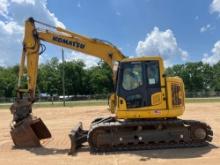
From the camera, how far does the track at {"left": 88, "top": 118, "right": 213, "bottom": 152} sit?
1452cm

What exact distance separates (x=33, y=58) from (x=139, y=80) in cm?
423

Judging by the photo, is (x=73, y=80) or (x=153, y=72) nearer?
(x=153, y=72)

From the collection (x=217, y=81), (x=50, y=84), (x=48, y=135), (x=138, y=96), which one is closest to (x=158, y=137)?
(x=138, y=96)

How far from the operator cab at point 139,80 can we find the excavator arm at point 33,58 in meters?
1.31

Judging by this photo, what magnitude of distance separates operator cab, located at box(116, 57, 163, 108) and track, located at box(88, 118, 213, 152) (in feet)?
2.33

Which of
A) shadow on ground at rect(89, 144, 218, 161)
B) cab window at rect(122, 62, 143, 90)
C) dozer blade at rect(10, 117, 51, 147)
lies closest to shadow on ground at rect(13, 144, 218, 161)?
shadow on ground at rect(89, 144, 218, 161)

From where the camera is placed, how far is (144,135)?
47.7 ft

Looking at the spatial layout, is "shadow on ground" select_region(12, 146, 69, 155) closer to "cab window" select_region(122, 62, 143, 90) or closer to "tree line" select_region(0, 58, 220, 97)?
"cab window" select_region(122, 62, 143, 90)

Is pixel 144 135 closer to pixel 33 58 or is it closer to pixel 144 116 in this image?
pixel 144 116

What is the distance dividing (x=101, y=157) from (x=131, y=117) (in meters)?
1.87

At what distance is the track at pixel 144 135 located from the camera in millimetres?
14523

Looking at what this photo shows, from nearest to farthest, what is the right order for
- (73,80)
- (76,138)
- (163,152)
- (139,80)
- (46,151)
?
(163,152) < (139,80) < (76,138) < (46,151) < (73,80)

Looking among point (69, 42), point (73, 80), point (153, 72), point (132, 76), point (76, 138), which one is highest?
point (73, 80)

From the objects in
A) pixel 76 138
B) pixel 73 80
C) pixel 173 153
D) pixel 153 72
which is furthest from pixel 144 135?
pixel 73 80
